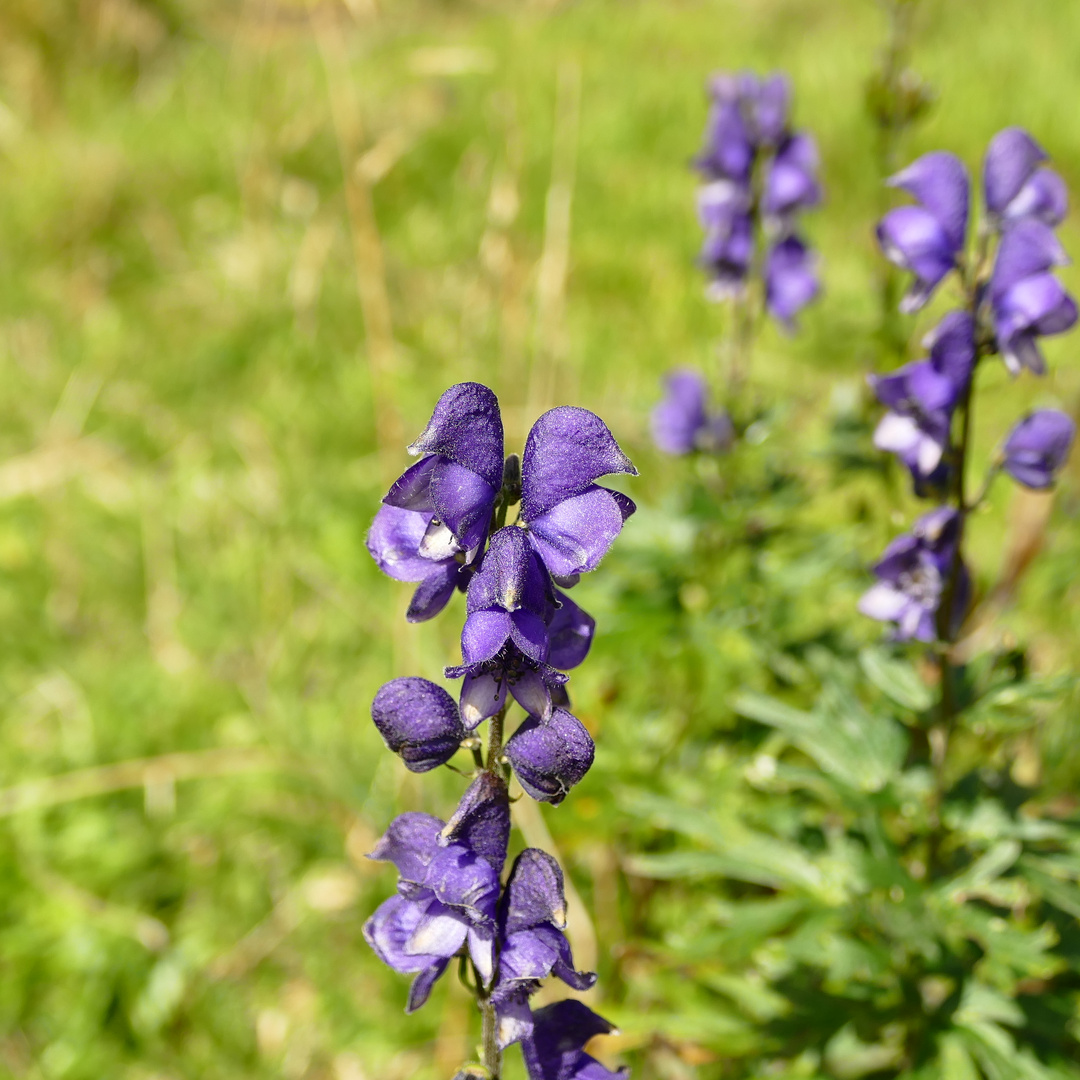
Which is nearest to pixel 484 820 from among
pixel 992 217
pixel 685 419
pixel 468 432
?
pixel 468 432

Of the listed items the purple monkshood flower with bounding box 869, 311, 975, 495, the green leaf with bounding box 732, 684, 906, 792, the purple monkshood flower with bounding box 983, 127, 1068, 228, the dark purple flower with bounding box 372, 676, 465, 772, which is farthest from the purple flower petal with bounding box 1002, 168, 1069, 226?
the dark purple flower with bounding box 372, 676, 465, 772

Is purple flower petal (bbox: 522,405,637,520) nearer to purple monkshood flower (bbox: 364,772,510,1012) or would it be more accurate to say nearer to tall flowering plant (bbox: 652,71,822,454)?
purple monkshood flower (bbox: 364,772,510,1012)

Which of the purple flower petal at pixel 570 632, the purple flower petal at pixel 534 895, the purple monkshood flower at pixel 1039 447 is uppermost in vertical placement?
the purple monkshood flower at pixel 1039 447

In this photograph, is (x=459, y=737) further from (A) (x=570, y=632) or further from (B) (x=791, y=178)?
(B) (x=791, y=178)

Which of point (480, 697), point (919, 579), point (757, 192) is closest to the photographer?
point (480, 697)

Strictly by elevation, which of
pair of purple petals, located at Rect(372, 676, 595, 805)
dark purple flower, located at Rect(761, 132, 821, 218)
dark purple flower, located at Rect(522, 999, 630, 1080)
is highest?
dark purple flower, located at Rect(761, 132, 821, 218)

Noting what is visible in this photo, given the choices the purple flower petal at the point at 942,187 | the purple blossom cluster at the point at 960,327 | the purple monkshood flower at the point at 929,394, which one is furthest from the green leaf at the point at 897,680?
the purple flower petal at the point at 942,187

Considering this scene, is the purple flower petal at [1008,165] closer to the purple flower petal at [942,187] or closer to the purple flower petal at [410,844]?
the purple flower petal at [942,187]
